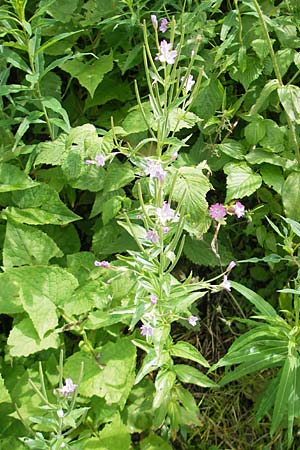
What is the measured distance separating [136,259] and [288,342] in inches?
18.6

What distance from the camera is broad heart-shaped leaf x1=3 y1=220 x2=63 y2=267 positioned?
188 cm

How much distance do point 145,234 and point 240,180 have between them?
482 millimetres

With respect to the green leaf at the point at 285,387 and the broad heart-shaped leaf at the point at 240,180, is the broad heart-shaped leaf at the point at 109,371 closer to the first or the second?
the green leaf at the point at 285,387

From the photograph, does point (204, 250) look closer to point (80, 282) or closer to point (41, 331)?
point (80, 282)

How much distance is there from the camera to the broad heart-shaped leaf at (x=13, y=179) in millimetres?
1885

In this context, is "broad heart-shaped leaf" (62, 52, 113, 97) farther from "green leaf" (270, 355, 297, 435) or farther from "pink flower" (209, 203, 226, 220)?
"green leaf" (270, 355, 297, 435)

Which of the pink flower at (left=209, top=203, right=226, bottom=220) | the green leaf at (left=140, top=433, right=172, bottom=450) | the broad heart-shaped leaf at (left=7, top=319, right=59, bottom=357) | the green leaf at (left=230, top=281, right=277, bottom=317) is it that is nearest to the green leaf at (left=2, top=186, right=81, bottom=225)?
the broad heart-shaped leaf at (left=7, top=319, right=59, bottom=357)

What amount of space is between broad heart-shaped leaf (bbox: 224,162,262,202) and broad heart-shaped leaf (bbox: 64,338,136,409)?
1.72 ft

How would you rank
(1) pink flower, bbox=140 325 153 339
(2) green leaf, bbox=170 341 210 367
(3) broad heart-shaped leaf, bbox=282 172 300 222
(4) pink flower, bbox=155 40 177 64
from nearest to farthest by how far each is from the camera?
1. (4) pink flower, bbox=155 40 177 64
2. (1) pink flower, bbox=140 325 153 339
3. (2) green leaf, bbox=170 341 210 367
4. (3) broad heart-shaped leaf, bbox=282 172 300 222

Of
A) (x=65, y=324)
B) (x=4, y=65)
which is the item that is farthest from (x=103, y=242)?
(x=4, y=65)

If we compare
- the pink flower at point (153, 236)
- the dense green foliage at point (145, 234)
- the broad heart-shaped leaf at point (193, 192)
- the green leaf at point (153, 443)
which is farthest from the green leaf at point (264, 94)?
the green leaf at point (153, 443)

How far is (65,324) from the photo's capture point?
1834 mm

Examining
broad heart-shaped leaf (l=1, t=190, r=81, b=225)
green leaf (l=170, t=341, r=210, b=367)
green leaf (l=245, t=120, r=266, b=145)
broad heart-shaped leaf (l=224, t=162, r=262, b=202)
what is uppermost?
green leaf (l=245, t=120, r=266, b=145)

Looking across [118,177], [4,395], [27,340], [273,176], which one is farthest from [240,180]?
[4,395]
